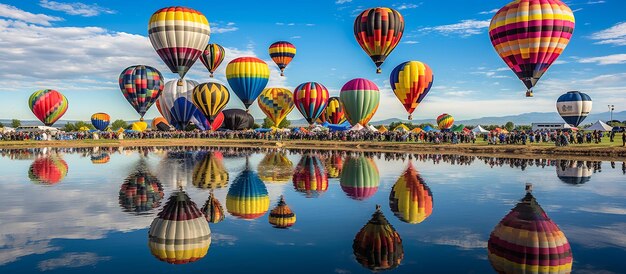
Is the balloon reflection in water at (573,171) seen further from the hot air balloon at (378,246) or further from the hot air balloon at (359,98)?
the hot air balloon at (359,98)

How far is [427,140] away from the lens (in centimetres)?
4728

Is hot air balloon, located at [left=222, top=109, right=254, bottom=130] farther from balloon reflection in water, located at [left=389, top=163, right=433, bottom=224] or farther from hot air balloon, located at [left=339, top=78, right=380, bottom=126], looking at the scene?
balloon reflection in water, located at [left=389, top=163, right=433, bottom=224]

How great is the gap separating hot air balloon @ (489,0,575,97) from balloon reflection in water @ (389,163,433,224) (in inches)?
616

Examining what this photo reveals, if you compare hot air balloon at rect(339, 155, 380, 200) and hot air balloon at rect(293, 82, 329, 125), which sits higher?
hot air balloon at rect(293, 82, 329, 125)

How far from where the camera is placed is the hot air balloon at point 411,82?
4425 centimetres

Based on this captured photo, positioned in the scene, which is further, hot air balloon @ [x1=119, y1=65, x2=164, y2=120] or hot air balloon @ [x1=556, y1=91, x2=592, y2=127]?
hot air balloon @ [x1=556, y1=91, x2=592, y2=127]

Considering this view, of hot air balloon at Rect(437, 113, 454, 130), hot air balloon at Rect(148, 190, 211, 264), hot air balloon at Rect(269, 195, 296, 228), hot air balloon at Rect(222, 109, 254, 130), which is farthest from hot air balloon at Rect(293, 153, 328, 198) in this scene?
hot air balloon at Rect(437, 113, 454, 130)

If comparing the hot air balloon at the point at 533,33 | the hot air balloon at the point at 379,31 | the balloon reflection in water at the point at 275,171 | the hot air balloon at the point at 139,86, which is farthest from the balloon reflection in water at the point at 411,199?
the hot air balloon at the point at 139,86

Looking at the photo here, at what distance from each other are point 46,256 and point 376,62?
3515 cm

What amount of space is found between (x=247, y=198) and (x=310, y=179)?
557 centimetres

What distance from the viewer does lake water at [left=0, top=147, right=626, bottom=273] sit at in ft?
29.9

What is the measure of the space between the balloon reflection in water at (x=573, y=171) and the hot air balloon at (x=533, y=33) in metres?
7.13

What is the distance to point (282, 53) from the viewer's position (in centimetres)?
6388

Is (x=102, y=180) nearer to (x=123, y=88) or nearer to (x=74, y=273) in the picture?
(x=74, y=273)
